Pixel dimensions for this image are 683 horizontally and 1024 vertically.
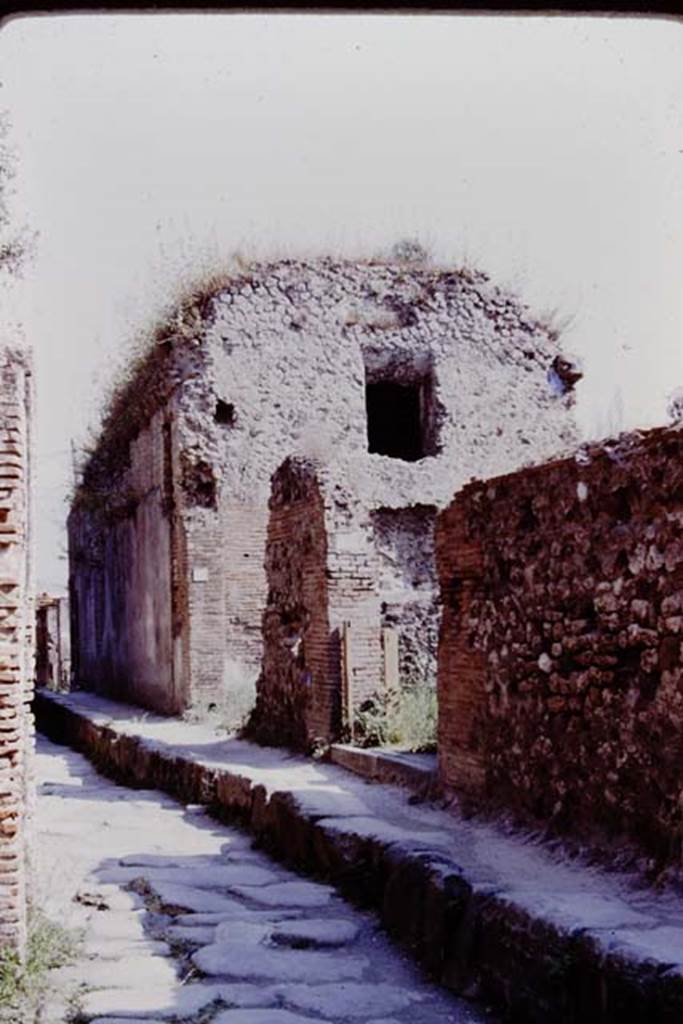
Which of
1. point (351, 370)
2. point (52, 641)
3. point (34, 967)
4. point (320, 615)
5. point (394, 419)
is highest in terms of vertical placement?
point (351, 370)

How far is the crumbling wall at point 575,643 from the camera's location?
5.57 metres

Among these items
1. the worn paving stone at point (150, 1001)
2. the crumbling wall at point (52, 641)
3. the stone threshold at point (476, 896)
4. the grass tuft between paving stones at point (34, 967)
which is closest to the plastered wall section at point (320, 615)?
the stone threshold at point (476, 896)

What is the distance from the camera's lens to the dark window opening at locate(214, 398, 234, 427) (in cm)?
1541

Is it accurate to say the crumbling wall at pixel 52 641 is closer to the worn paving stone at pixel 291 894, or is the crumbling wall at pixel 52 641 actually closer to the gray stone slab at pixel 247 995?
the worn paving stone at pixel 291 894

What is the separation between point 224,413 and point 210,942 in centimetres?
1035

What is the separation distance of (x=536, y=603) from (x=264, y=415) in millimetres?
9078

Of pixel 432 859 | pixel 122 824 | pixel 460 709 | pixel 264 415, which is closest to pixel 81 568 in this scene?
pixel 264 415

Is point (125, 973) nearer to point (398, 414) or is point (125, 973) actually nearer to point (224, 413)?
point (224, 413)

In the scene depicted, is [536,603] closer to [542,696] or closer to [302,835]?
[542,696]

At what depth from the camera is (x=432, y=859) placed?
19.3 feet

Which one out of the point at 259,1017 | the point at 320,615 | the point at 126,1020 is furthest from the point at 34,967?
the point at 320,615

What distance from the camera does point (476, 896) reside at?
523 cm

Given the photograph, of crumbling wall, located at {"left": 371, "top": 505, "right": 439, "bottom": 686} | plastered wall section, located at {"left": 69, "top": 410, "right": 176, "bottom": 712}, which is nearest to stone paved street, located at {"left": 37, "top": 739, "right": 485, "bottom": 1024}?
crumbling wall, located at {"left": 371, "top": 505, "right": 439, "bottom": 686}

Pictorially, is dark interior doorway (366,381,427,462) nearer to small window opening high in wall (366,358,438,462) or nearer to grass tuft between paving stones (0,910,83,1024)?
small window opening high in wall (366,358,438,462)
